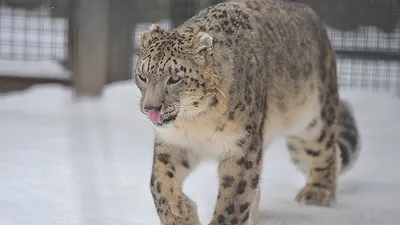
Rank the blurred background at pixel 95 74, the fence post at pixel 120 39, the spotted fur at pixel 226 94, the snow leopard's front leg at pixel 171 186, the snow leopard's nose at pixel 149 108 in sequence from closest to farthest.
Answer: the snow leopard's nose at pixel 149 108 < the spotted fur at pixel 226 94 < the snow leopard's front leg at pixel 171 186 < the blurred background at pixel 95 74 < the fence post at pixel 120 39

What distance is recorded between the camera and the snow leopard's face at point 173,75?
90.4 inches

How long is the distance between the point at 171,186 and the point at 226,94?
300 millimetres

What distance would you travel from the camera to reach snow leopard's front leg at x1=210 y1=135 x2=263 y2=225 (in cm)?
256

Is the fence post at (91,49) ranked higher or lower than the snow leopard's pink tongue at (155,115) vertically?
lower

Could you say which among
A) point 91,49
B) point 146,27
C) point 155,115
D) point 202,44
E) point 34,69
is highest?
point 202,44

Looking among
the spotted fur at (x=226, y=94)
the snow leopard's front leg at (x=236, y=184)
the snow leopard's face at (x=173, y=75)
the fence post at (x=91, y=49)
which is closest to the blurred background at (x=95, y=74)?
the fence post at (x=91, y=49)

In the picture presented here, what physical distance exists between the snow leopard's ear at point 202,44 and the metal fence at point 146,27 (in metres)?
2.41

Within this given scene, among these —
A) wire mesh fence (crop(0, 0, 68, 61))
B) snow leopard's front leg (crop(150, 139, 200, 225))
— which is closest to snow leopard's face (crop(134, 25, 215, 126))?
snow leopard's front leg (crop(150, 139, 200, 225))

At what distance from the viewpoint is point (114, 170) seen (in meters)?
3.58

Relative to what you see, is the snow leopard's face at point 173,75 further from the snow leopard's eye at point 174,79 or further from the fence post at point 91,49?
the fence post at point 91,49

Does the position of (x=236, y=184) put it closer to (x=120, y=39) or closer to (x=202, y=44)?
(x=202, y=44)

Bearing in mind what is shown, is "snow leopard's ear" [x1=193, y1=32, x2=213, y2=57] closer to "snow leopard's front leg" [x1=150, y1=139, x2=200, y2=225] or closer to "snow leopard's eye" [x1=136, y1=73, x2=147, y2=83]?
"snow leopard's eye" [x1=136, y1=73, x2=147, y2=83]

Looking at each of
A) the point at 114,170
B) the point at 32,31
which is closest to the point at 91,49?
the point at 32,31

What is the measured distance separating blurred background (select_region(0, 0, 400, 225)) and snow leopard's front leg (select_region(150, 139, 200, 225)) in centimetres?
86
